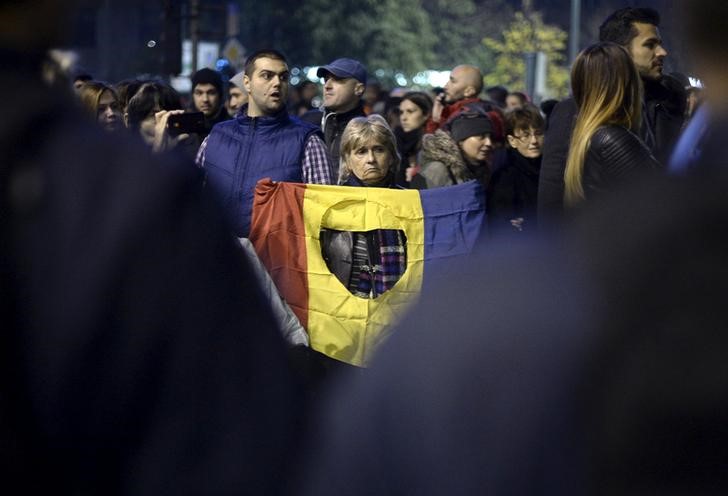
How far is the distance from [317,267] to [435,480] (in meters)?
4.83

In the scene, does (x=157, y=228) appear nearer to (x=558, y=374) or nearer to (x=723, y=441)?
(x=558, y=374)

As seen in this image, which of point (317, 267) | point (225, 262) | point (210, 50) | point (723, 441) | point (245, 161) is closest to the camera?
point (723, 441)

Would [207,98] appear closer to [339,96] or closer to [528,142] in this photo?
[339,96]

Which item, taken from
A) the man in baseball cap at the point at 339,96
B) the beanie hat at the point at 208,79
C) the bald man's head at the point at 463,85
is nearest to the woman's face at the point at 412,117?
the bald man's head at the point at 463,85

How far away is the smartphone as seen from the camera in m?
7.21

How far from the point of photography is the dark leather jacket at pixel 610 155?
15.5 feet

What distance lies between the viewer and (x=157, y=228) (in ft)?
4.09

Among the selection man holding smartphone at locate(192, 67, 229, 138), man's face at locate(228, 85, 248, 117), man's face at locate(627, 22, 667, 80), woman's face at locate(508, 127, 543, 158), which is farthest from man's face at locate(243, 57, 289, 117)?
man's face at locate(228, 85, 248, 117)

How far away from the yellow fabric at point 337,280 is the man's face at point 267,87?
0.85 m

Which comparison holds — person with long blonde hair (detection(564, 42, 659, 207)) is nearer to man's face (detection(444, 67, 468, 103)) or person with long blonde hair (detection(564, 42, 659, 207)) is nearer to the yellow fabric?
the yellow fabric

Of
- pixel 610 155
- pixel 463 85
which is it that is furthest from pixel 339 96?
pixel 610 155

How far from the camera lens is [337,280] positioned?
6.04 metres

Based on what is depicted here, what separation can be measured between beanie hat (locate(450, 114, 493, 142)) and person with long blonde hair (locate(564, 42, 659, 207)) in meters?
3.46

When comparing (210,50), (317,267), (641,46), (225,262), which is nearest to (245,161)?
(317,267)
